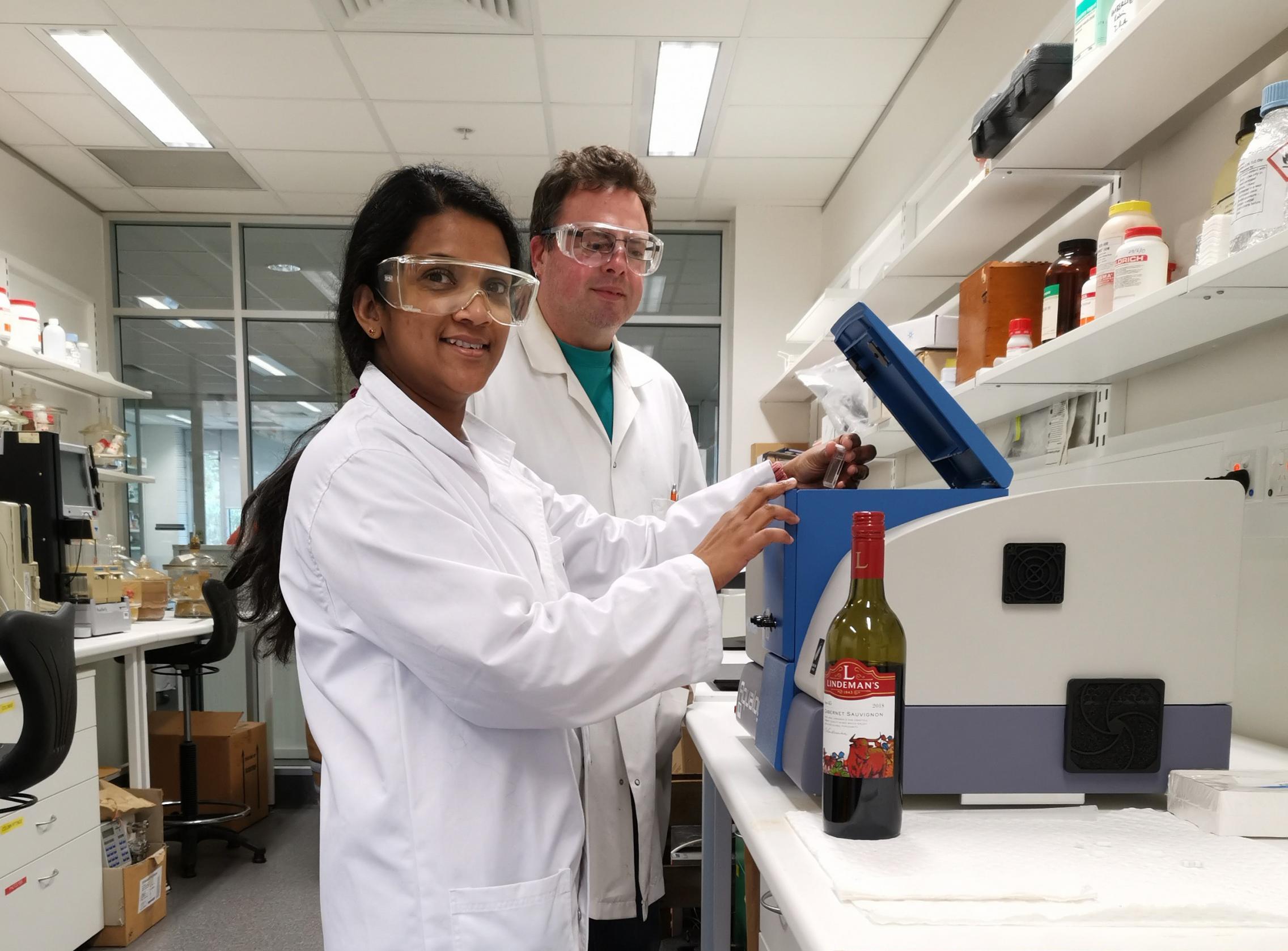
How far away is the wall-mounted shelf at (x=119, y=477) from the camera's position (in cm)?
399

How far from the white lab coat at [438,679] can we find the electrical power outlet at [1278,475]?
0.89 meters

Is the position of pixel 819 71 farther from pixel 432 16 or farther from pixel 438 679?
pixel 438 679

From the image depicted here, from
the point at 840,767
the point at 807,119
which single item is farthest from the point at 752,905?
the point at 807,119

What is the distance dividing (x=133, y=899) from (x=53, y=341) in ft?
8.14

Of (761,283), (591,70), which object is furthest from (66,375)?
(761,283)

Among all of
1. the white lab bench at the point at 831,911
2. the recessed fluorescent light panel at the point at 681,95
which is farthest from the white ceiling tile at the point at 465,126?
the white lab bench at the point at 831,911

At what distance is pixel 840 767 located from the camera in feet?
2.61

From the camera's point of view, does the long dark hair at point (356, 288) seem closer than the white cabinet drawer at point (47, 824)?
Yes

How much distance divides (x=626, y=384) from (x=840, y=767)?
3.62ft

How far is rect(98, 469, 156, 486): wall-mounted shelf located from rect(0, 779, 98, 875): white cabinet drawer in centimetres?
188

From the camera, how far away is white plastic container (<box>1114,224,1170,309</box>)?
1261 mm

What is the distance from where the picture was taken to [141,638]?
284 centimetres

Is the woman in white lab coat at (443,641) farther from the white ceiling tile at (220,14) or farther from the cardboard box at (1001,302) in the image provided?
the white ceiling tile at (220,14)

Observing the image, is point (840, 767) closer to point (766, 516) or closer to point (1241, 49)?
point (766, 516)
